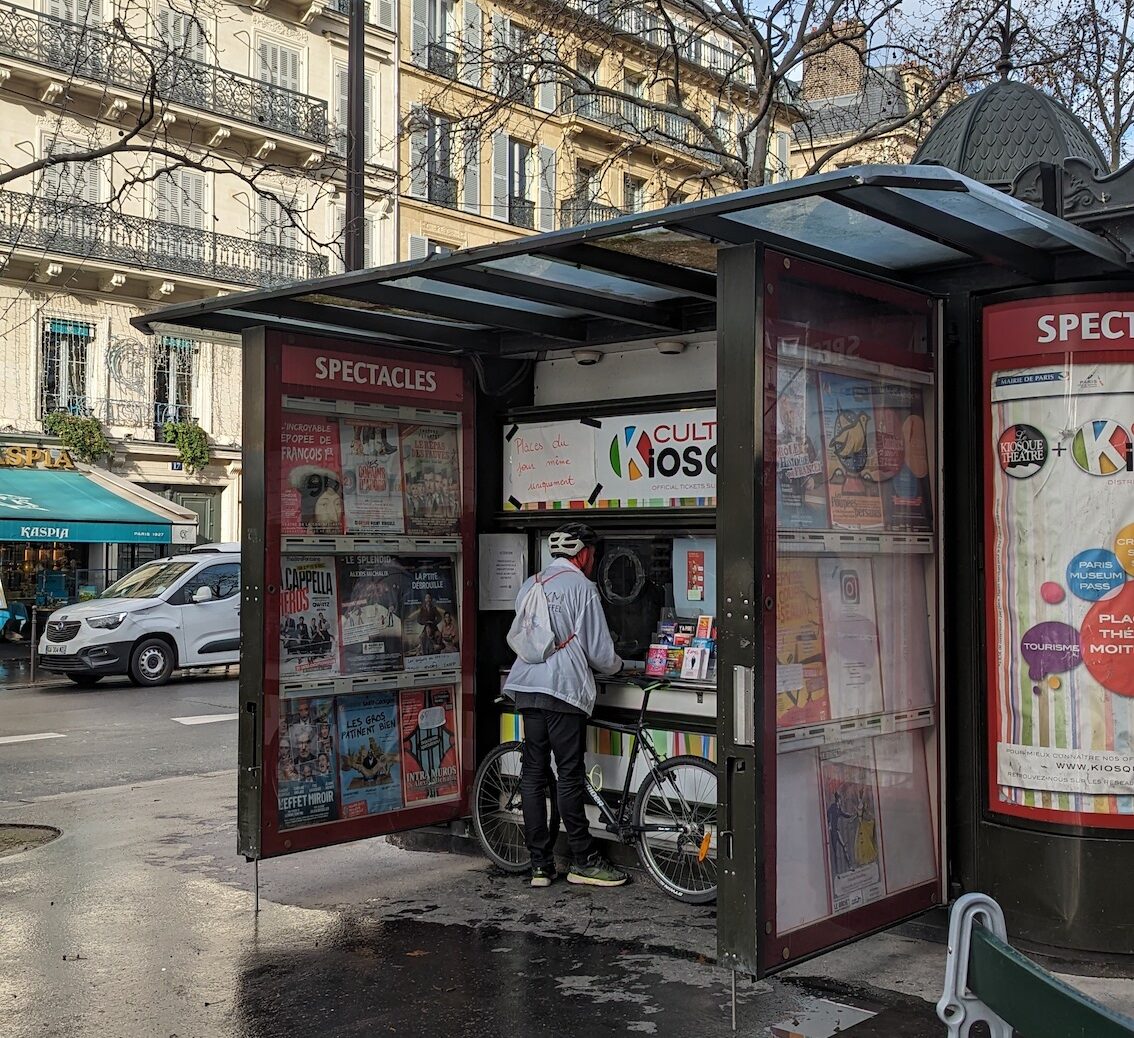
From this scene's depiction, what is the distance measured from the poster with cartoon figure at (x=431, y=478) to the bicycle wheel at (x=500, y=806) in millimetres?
1318

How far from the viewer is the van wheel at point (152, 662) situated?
18.7 metres

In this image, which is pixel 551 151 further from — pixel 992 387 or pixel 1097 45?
pixel 992 387

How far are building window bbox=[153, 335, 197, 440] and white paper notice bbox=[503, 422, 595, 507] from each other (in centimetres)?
2315

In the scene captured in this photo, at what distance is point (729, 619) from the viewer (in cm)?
482

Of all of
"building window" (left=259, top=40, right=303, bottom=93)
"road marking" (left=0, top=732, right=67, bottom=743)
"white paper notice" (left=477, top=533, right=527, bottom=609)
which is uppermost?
"building window" (left=259, top=40, right=303, bottom=93)

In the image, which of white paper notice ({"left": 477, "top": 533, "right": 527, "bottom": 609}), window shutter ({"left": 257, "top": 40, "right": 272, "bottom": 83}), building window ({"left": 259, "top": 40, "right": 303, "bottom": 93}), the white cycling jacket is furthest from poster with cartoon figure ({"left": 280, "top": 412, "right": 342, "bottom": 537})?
window shutter ({"left": 257, "top": 40, "right": 272, "bottom": 83})

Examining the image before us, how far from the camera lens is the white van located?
18422 millimetres

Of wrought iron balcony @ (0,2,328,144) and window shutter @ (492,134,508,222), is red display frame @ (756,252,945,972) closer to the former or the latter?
wrought iron balcony @ (0,2,328,144)

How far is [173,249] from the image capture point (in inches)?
1153

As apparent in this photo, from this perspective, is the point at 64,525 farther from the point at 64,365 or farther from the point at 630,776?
the point at 630,776

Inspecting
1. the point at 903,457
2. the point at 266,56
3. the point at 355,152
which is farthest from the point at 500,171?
the point at 903,457

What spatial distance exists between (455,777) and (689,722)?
60.9 inches

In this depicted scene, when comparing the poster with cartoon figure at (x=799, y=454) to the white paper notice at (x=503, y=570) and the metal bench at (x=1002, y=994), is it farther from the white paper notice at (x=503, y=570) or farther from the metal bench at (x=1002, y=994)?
the white paper notice at (x=503, y=570)

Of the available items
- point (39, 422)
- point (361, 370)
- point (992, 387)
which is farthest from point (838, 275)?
point (39, 422)
